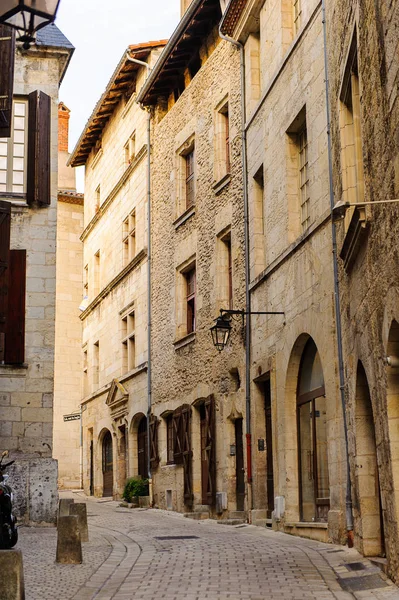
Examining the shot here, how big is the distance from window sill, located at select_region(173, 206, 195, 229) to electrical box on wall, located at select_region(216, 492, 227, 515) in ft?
21.1

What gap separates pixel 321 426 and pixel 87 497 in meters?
16.1

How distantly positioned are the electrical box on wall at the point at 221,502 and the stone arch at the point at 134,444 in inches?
259

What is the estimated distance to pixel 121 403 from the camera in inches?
1015

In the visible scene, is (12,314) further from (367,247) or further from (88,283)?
(88,283)

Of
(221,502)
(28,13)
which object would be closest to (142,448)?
(221,502)

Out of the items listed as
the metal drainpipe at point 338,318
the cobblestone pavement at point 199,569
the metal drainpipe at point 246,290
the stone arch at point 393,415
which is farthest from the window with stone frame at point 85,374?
the stone arch at point 393,415

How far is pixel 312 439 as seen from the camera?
1377 cm

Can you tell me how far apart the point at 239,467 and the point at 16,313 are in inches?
212

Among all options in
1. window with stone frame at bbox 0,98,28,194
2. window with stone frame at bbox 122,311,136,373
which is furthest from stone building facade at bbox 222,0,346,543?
window with stone frame at bbox 122,311,136,373

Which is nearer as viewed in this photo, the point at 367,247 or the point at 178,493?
the point at 367,247

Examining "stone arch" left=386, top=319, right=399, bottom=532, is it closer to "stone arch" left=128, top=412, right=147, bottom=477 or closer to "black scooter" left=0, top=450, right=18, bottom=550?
"black scooter" left=0, top=450, right=18, bottom=550

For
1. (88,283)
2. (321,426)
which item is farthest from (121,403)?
(321,426)

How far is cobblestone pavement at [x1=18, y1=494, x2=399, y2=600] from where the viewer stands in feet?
25.6

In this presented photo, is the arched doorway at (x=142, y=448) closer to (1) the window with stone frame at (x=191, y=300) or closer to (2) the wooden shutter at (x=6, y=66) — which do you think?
(1) the window with stone frame at (x=191, y=300)
